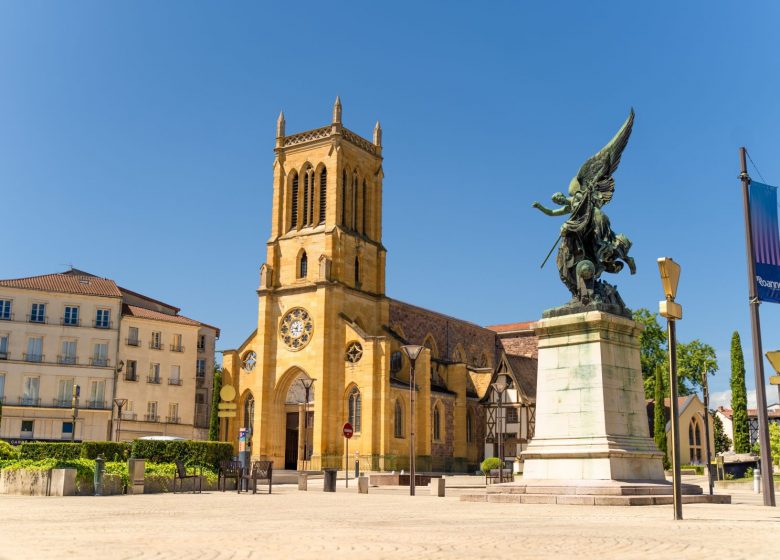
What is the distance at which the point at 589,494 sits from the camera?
18.3 metres

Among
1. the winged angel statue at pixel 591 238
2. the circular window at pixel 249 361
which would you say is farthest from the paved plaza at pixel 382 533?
the circular window at pixel 249 361

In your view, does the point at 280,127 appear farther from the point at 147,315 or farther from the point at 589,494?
the point at 589,494

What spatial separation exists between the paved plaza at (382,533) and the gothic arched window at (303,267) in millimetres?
42813

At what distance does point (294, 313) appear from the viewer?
5884 cm

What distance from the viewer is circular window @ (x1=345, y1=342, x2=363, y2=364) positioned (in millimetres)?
56000

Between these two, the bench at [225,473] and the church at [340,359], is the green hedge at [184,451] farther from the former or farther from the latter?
the church at [340,359]

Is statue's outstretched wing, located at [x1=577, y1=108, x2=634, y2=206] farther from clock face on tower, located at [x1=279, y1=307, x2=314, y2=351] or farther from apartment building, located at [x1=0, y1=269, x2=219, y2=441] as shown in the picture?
apartment building, located at [x1=0, y1=269, x2=219, y2=441]

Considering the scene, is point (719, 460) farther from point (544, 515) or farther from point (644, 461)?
point (544, 515)

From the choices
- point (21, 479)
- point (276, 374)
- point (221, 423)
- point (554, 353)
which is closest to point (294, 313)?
point (276, 374)

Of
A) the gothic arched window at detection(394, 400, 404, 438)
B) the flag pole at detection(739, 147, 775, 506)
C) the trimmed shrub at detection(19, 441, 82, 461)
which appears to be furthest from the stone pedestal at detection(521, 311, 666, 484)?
the gothic arched window at detection(394, 400, 404, 438)

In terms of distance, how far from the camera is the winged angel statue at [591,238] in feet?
70.5

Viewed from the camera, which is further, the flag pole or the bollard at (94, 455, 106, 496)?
the bollard at (94, 455, 106, 496)

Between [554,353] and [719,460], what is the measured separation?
105 feet

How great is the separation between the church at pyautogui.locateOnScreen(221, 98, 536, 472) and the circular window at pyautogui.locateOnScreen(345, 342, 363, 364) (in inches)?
2.7
